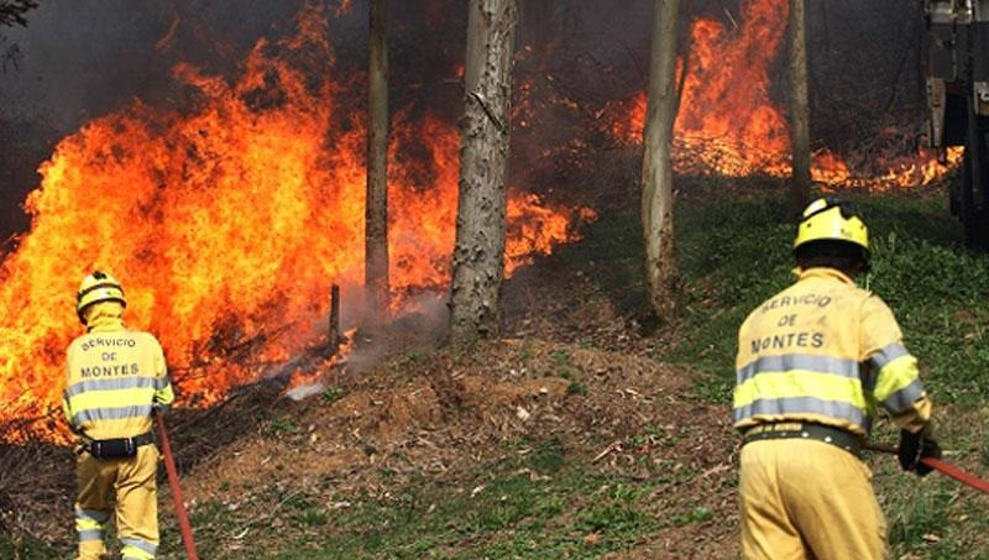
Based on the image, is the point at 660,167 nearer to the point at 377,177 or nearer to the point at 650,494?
the point at 377,177

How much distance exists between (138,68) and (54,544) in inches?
742

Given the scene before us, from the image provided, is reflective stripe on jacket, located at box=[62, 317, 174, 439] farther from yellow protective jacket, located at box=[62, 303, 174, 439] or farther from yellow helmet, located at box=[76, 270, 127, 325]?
yellow helmet, located at box=[76, 270, 127, 325]

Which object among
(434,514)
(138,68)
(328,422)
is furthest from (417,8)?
(434,514)

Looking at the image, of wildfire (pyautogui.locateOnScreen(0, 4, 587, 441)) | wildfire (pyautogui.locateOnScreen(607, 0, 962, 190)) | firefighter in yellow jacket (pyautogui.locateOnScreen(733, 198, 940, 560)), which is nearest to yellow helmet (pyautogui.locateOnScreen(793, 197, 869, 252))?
firefighter in yellow jacket (pyautogui.locateOnScreen(733, 198, 940, 560))

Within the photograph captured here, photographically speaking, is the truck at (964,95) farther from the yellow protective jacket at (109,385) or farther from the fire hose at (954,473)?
the yellow protective jacket at (109,385)

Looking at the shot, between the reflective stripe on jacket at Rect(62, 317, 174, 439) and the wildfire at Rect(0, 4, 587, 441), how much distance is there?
27.9ft

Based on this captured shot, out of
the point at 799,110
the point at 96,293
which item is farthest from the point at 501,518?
the point at 799,110

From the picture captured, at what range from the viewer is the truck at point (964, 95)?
14.1 meters

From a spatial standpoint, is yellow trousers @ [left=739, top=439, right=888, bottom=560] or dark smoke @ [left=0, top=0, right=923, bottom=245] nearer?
yellow trousers @ [left=739, top=439, right=888, bottom=560]

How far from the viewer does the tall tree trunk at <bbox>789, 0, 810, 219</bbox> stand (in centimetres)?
1927

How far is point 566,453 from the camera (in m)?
11.5

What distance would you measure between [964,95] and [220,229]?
12971mm

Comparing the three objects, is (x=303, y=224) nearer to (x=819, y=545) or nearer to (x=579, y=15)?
(x=579, y=15)

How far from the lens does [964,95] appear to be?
1512cm
